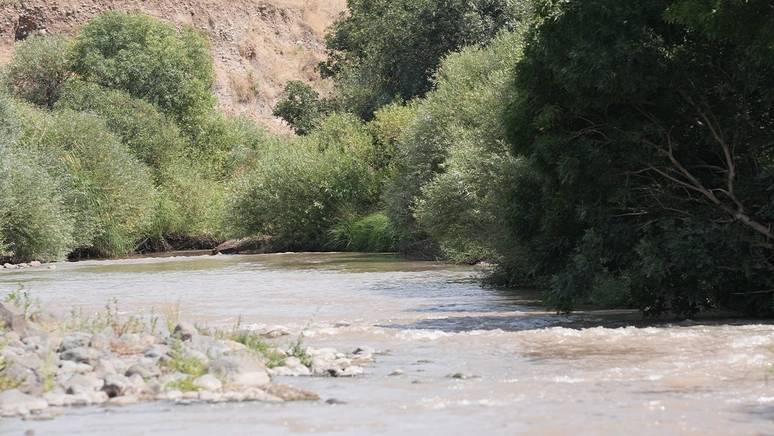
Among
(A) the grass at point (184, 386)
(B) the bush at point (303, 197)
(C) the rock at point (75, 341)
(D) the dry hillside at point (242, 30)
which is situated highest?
(D) the dry hillside at point (242, 30)

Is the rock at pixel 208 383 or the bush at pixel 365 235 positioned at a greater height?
the bush at pixel 365 235

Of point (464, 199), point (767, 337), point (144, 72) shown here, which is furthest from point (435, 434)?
point (144, 72)

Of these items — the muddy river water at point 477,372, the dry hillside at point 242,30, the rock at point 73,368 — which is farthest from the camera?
the dry hillside at point 242,30

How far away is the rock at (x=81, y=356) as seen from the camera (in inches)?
551

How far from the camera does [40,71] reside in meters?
74.9

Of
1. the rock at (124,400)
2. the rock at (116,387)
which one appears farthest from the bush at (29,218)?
the rock at (124,400)

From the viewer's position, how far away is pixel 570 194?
891 inches

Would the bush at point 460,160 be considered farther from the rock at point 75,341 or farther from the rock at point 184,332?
the rock at point 75,341

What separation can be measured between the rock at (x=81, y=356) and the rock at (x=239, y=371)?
54.9 inches

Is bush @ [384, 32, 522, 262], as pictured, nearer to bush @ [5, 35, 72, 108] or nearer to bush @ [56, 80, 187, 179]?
bush @ [56, 80, 187, 179]

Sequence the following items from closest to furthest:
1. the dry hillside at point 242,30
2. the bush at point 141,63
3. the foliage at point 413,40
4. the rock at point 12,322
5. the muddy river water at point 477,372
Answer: the muddy river water at point 477,372 → the rock at point 12,322 → the foliage at point 413,40 → the bush at point 141,63 → the dry hillside at point 242,30

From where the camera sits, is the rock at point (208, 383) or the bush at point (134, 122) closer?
the rock at point (208, 383)

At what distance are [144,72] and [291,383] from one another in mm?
59549

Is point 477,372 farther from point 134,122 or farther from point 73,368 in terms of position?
point 134,122
